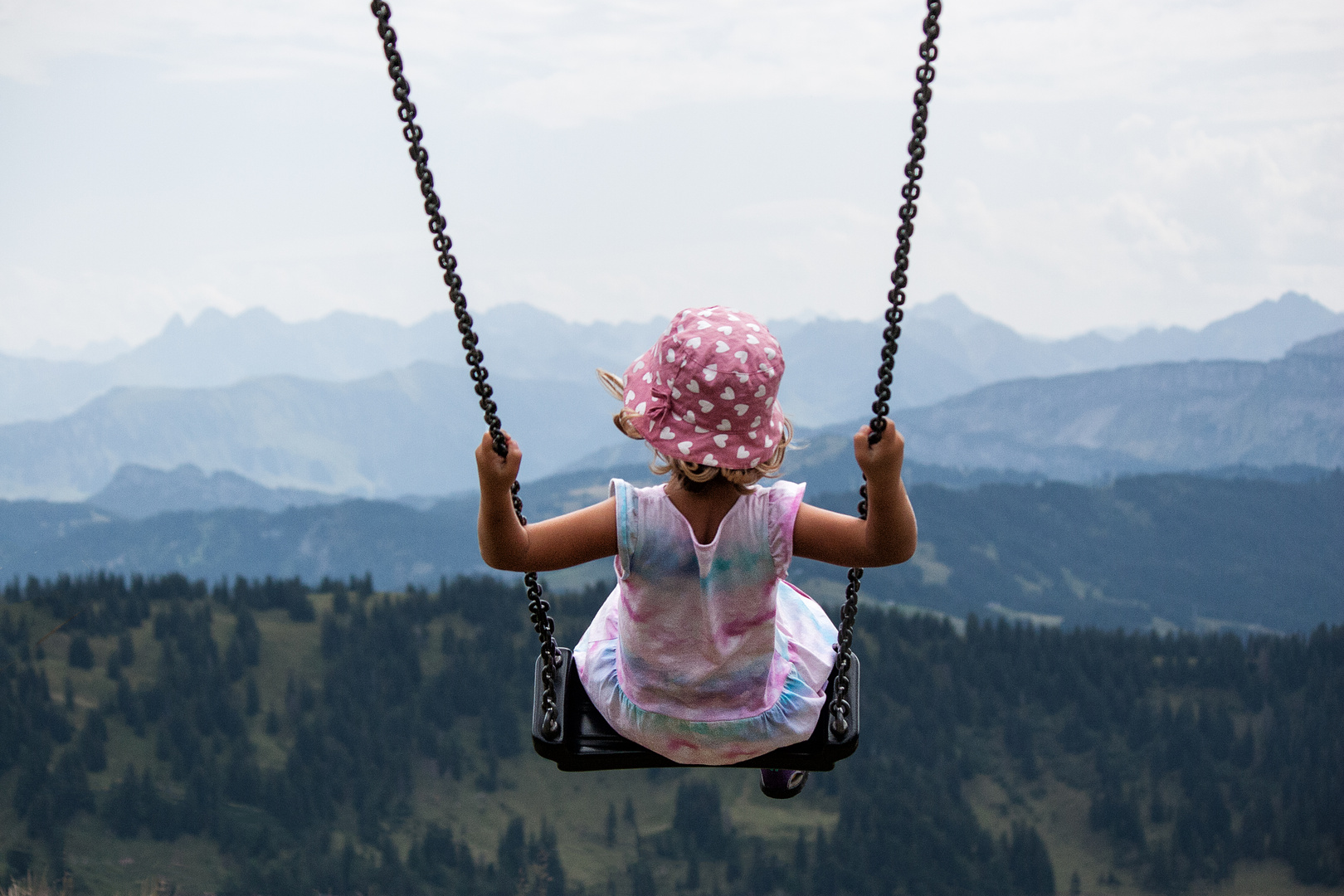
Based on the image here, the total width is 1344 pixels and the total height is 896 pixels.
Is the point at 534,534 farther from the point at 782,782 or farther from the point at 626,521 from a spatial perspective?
the point at 782,782

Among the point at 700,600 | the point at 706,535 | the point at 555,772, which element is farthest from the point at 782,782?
the point at 555,772

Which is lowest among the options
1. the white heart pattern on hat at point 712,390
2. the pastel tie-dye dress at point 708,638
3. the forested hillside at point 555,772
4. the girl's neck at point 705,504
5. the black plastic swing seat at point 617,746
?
the forested hillside at point 555,772

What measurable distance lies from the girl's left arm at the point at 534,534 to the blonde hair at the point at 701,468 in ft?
0.72

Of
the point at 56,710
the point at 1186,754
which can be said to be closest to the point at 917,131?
the point at 56,710

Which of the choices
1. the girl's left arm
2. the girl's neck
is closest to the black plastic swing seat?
the girl's left arm

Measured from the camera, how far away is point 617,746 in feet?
14.8

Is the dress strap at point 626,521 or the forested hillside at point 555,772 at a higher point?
the dress strap at point 626,521

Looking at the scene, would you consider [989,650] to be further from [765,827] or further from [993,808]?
[765,827]

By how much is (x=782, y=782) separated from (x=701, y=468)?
78.1 inches

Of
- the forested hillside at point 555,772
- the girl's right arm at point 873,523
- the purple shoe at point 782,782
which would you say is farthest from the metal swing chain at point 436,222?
the forested hillside at point 555,772

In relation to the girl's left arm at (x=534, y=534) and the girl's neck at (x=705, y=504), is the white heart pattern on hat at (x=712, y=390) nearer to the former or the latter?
the girl's neck at (x=705, y=504)

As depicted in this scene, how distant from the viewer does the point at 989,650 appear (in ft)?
398

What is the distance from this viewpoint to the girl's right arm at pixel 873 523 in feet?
11.9

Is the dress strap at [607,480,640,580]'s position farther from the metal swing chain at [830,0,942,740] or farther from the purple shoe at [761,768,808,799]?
the purple shoe at [761,768,808,799]
